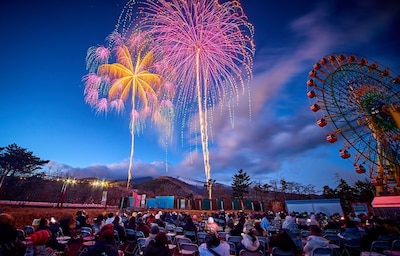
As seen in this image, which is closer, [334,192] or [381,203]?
[381,203]

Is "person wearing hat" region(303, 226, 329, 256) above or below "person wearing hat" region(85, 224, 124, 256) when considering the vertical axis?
below

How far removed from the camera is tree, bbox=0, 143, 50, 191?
96.4 ft

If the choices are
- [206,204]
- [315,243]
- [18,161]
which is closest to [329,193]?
[206,204]

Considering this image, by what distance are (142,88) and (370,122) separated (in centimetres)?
2518

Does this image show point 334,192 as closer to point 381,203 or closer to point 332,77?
point 381,203

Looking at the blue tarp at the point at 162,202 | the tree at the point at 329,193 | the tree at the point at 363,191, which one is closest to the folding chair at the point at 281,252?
the blue tarp at the point at 162,202

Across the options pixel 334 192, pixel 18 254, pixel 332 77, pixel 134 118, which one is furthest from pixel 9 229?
pixel 334 192

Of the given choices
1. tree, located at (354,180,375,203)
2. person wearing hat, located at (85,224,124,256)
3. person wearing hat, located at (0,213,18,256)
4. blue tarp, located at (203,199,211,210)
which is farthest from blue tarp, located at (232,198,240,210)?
person wearing hat, located at (0,213,18,256)

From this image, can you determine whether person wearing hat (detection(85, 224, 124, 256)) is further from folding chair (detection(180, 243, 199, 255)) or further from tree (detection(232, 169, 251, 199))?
tree (detection(232, 169, 251, 199))

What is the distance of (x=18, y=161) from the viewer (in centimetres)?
3034

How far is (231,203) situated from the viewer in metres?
38.4

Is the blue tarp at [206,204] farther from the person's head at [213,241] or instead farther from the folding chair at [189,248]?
the person's head at [213,241]

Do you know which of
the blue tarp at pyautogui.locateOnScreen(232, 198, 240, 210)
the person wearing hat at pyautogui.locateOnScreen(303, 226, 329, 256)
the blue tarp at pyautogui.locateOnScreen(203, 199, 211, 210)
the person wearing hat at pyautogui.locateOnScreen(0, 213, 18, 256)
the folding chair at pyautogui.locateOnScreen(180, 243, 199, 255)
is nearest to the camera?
the person wearing hat at pyautogui.locateOnScreen(0, 213, 18, 256)

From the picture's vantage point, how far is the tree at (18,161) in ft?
96.4
